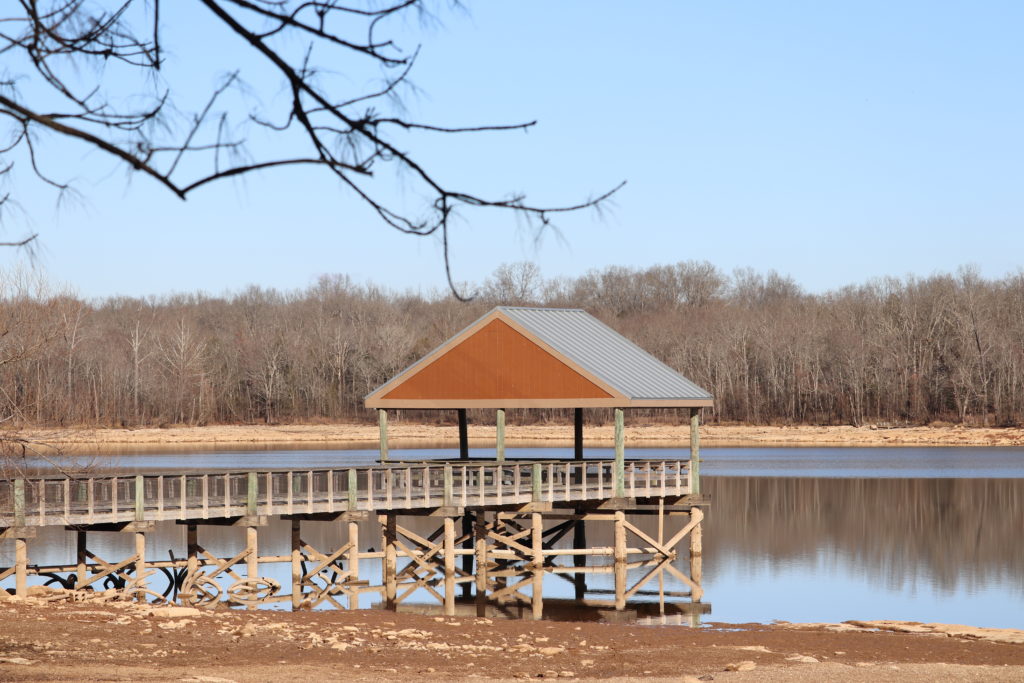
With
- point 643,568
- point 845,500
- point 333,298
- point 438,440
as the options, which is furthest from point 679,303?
point 643,568

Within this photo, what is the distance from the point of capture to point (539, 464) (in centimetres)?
2864

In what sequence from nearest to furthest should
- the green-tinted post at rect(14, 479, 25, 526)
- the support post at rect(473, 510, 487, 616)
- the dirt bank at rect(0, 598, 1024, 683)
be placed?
the dirt bank at rect(0, 598, 1024, 683) → the green-tinted post at rect(14, 479, 25, 526) → the support post at rect(473, 510, 487, 616)

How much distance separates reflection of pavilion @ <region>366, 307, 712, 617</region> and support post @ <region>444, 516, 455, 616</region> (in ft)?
0.11

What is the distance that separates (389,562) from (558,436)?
2453 inches

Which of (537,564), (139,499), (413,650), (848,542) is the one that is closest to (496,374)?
(537,564)

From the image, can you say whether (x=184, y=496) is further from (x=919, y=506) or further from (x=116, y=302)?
(x=116, y=302)

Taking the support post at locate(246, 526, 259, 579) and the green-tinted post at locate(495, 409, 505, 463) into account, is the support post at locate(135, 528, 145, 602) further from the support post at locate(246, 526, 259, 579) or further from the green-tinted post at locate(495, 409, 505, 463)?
the green-tinted post at locate(495, 409, 505, 463)

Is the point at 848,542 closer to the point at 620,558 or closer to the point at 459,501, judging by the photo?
the point at 620,558

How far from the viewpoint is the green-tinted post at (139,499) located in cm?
2342

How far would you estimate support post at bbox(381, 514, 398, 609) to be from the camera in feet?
89.9

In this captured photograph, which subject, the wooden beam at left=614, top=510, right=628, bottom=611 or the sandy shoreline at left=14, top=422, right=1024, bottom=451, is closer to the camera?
the wooden beam at left=614, top=510, right=628, bottom=611

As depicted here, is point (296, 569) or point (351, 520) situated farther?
point (351, 520)

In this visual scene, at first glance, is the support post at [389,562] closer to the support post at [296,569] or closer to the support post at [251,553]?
the support post at [296,569]

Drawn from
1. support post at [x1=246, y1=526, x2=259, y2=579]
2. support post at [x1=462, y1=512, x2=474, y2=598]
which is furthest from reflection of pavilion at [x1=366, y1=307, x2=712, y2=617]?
support post at [x1=246, y1=526, x2=259, y2=579]
